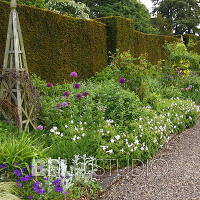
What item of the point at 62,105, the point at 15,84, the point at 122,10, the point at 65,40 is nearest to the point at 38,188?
the point at 15,84

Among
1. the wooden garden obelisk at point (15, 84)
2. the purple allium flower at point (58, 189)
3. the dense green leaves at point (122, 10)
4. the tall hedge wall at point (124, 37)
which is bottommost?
the purple allium flower at point (58, 189)

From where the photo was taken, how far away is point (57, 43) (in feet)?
27.6

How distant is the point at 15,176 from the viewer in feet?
10.7

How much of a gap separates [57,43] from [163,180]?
5.43 meters

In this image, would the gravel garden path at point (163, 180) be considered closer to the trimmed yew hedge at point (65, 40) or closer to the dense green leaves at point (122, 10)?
the trimmed yew hedge at point (65, 40)

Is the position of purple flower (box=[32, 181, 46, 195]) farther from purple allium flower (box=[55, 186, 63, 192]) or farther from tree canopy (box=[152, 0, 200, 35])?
tree canopy (box=[152, 0, 200, 35])

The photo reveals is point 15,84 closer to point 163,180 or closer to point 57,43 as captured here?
point 163,180

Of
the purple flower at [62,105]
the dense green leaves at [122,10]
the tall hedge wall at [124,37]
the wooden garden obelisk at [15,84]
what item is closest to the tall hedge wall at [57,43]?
the tall hedge wall at [124,37]

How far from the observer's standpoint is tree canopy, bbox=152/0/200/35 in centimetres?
3391

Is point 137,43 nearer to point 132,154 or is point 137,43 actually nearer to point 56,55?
point 56,55

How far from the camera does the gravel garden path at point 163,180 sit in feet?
11.6

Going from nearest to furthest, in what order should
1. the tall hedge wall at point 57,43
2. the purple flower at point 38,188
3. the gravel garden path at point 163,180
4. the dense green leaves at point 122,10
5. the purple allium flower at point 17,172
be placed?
the purple flower at point 38,188
the purple allium flower at point 17,172
the gravel garden path at point 163,180
the tall hedge wall at point 57,43
the dense green leaves at point 122,10

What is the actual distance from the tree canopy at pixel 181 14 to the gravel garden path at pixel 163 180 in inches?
1213

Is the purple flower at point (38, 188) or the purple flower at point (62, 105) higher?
the purple flower at point (62, 105)
